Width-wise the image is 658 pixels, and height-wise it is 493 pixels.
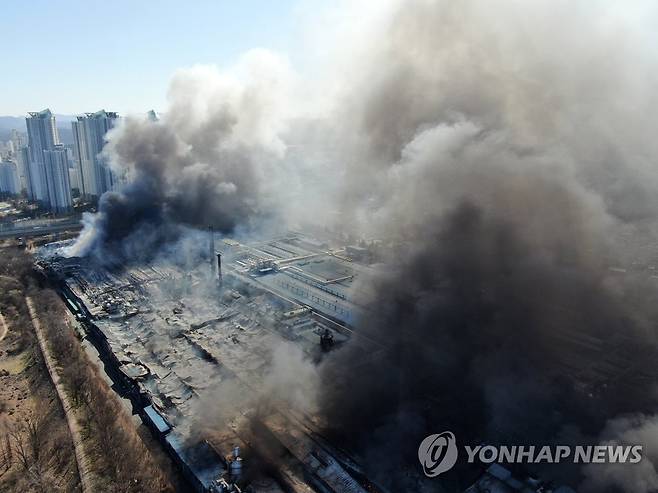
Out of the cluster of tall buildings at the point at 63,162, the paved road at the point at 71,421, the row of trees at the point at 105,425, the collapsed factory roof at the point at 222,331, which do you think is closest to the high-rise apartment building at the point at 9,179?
the cluster of tall buildings at the point at 63,162

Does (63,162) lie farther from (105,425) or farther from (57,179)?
(105,425)

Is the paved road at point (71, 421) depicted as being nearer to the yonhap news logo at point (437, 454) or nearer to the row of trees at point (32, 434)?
the row of trees at point (32, 434)

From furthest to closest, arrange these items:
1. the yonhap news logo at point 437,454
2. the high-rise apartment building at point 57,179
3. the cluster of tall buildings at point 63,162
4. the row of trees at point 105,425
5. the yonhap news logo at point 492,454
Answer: the cluster of tall buildings at point 63,162, the high-rise apartment building at point 57,179, the row of trees at point 105,425, the yonhap news logo at point 437,454, the yonhap news logo at point 492,454

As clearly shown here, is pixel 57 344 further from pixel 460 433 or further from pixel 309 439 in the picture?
pixel 460 433

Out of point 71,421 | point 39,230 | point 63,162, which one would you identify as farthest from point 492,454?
point 63,162

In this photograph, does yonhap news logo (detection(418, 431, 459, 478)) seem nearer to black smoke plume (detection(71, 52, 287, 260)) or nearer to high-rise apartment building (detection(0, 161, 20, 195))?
black smoke plume (detection(71, 52, 287, 260))
